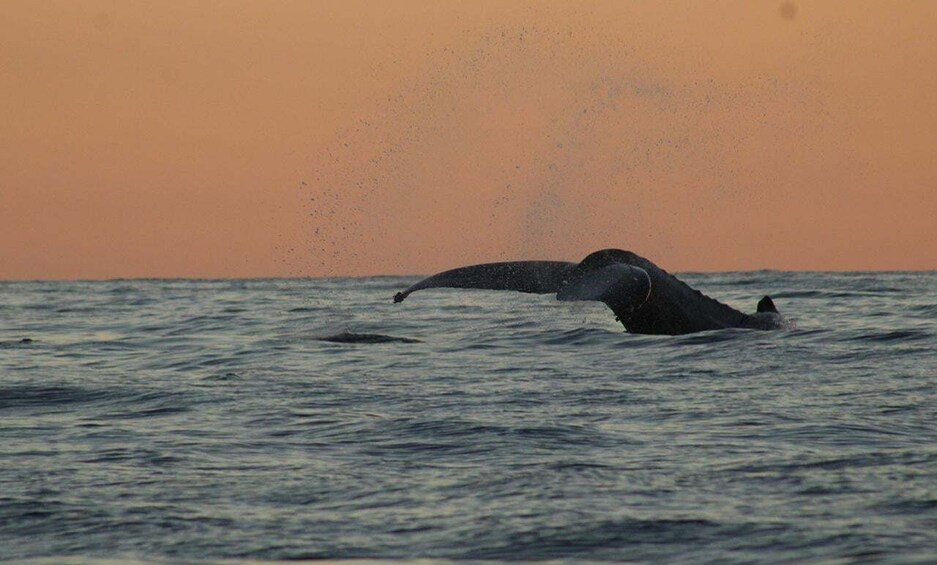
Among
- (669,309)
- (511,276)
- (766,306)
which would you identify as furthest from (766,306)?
(511,276)

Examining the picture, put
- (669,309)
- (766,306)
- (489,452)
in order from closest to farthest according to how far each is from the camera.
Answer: (489,452)
(669,309)
(766,306)

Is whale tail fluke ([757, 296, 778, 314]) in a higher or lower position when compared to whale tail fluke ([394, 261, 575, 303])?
lower

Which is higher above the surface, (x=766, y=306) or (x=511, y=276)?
(x=511, y=276)

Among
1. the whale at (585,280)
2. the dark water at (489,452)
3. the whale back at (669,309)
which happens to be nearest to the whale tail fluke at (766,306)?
the dark water at (489,452)

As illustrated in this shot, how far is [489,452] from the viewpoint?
909 cm

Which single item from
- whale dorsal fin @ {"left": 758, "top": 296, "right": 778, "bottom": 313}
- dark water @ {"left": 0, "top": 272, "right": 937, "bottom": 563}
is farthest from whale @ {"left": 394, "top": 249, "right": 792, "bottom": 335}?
whale dorsal fin @ {"left": 758, "top": 296, "right": 778, "bottom": 313}

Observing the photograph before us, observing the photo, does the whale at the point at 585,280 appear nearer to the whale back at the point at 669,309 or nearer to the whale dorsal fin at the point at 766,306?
the whale back at the point at 669,309

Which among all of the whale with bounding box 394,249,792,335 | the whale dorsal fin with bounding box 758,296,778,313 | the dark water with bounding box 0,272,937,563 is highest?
the whale with bounding box 394,249,792,335

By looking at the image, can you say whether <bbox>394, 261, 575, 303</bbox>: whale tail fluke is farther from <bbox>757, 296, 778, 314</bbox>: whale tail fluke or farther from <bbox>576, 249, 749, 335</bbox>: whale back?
<bbox>757, 296, 778, 314</bbox>: whale tail fluke

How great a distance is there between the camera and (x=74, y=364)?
58.6 ft

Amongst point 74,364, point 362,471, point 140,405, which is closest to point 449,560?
point 362,471

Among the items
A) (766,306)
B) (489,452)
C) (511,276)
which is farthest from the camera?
(766,306)

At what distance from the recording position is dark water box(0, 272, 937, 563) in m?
6.45

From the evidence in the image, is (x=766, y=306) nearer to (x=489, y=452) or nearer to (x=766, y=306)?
(x=766, y=306)
